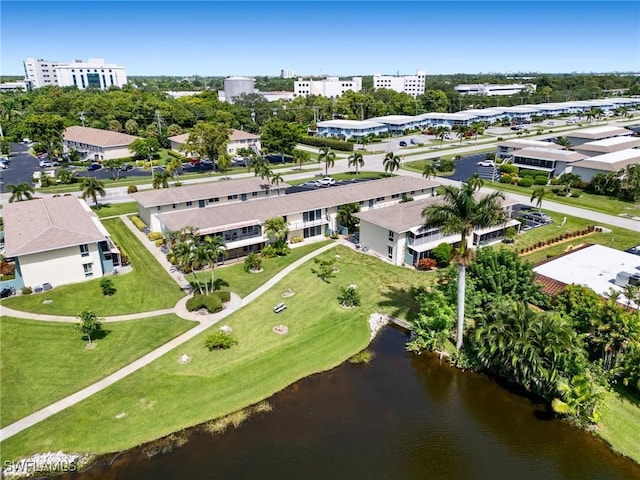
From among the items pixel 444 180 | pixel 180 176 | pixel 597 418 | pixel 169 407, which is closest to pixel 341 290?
pixel 169 407

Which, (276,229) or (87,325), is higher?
(276,229)

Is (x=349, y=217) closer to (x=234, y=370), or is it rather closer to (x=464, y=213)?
(x=464, y=213)

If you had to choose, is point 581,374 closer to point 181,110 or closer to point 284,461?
point 284,461

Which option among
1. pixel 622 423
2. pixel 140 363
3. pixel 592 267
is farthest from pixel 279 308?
pixel 592 267

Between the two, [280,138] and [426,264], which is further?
[280,138]

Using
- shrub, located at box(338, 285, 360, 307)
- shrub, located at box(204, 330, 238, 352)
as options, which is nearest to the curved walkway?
shrub, located at box(204, 330, 238, 352)

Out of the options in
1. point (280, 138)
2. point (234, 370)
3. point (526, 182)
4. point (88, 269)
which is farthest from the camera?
point (280, 138)
